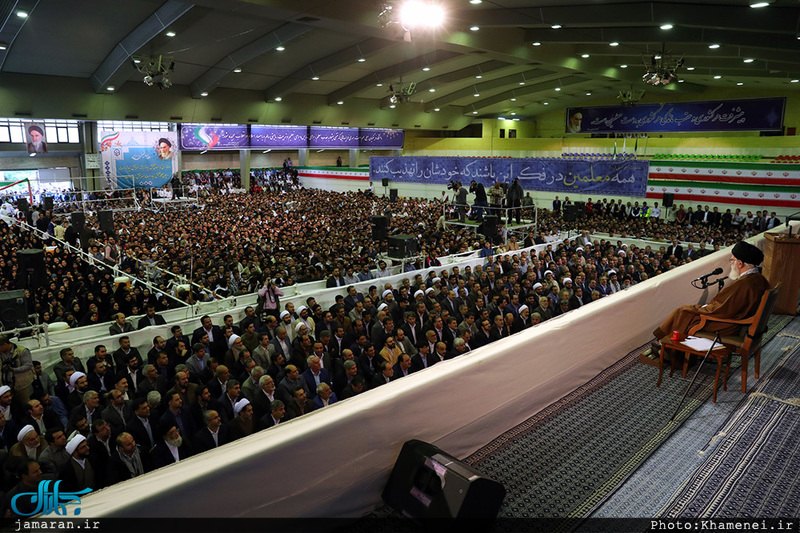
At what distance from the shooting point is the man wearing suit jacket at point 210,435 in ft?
14.2

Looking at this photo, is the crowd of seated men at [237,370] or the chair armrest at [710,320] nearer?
the chair armrest at [710,320]

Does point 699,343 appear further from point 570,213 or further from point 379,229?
point 570,213

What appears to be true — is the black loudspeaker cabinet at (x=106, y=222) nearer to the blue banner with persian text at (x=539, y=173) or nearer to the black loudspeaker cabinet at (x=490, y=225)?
the black loudspeaker cabinet at (x=490, y=225)

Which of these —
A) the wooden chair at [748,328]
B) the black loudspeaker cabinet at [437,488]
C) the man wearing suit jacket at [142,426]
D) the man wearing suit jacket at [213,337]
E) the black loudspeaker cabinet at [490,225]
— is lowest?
the man wearing suit jacket at [142,426]

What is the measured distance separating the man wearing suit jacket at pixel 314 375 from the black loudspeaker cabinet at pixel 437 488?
98.4 inches

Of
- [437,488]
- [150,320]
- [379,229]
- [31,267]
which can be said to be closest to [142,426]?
[150,320]

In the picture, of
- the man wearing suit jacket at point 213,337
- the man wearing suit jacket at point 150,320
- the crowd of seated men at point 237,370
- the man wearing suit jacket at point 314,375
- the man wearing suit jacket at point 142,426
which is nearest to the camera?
A: the crowd of seated men at point 237,370

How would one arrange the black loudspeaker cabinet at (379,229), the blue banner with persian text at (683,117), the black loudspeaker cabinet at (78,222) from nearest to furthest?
the black loudspeaker cabinet at (78,222), the black loudspeaker cabinet at (379,229), the blue banner with persian text at (683,117)

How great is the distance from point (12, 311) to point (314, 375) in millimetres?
4031

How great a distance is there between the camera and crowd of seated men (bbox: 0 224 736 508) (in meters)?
4.23

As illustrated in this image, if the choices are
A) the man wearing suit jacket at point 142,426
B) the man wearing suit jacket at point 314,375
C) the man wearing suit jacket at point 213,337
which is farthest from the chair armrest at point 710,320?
the man wearing suit jacket at point 213,337

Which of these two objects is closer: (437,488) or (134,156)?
(437,488)

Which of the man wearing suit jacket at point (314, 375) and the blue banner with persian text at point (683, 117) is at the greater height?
the blue banner with persian text at point (683, 117)

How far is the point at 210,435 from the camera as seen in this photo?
4.36m
